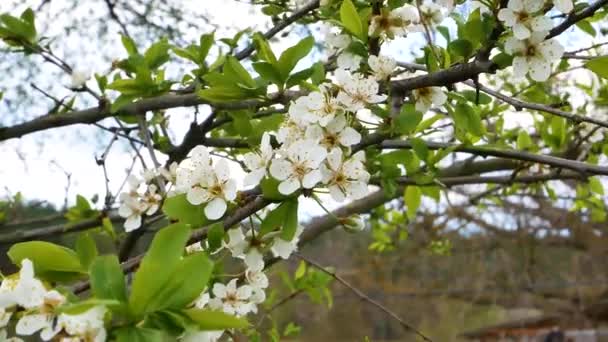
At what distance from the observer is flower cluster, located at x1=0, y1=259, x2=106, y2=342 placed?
1.60 feet

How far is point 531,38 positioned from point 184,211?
0.38 meters

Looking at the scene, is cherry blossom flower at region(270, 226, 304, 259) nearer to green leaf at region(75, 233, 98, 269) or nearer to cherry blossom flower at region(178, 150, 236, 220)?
cherry blossom flower at region(178, 150, 236, 220)

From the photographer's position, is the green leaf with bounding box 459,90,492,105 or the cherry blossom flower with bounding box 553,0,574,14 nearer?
the cherry blossom flower with bounding box 553,0,574,14

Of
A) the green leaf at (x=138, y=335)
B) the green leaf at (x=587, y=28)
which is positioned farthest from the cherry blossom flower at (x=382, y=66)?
the green leaf at (x=587, y=28)

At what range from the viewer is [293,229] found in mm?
715

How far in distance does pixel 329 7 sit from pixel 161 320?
625mm

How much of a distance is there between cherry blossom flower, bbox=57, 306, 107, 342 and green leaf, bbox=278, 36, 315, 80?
0.37 meters

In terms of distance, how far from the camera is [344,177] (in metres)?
0.69

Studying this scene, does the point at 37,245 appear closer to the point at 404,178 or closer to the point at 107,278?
the point at 107,278

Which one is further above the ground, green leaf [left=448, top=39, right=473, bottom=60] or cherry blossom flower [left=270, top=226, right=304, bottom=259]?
green leaf [left=448, top=39, right=473, bottom=60]

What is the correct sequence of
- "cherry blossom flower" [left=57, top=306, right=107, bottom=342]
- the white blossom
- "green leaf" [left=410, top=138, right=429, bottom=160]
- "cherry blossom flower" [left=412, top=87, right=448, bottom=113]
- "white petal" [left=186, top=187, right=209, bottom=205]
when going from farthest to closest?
the white blossom < "green leaf" [left=410, top=138, right=429, bottom=160] < "cherry blossom flower" [left=412, top=87, right=448, bottom=113] < "white petal" [left=186, top=187, right=209, bottom=205] < "cherry blossom flower" [left=57, top=306, right=107, bottom=342]

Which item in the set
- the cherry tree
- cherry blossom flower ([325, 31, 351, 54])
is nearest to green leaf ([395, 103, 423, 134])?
the cherry tree

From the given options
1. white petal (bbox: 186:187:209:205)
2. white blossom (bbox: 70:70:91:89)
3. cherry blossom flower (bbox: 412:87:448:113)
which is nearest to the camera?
white petal (bbox: 186:187:209:205)

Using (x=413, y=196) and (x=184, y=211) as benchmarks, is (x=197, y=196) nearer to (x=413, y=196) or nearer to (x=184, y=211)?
(x=184, y=211)
